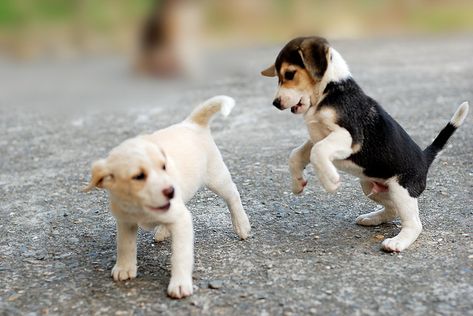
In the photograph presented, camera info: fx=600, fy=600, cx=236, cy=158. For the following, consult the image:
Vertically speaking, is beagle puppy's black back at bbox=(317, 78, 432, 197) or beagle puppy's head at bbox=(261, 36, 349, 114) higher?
beagle puppy's head at bbox=(261, 36, 349, 114)

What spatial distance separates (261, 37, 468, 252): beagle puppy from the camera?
134 inches

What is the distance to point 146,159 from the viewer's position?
2.93 m

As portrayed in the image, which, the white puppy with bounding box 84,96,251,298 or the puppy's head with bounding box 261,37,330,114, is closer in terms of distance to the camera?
the white puppy with bounding box 84,96,251,298

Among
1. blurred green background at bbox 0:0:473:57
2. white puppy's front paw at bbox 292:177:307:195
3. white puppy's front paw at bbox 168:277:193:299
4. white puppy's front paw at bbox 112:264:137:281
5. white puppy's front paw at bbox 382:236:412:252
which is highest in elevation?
blurred green background at bbox 0:0:473:57

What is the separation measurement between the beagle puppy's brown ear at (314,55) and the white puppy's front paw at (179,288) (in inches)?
53.2

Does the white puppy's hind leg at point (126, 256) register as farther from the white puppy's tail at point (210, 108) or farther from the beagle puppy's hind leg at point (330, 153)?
the beagle puppy's hind leg at point (330, 153)

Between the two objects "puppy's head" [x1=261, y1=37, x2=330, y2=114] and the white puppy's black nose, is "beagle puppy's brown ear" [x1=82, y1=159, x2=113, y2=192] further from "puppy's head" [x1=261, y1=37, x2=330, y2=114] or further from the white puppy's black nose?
"puppy's head" [x1=261, y1=37, x2=330, y2=114]

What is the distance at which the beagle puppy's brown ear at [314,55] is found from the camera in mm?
3391

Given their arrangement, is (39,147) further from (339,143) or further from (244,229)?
(339,143)

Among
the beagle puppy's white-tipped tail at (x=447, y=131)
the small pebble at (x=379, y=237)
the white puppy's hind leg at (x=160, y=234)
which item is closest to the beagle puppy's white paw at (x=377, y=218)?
the small pebble at (x=379, y=237)

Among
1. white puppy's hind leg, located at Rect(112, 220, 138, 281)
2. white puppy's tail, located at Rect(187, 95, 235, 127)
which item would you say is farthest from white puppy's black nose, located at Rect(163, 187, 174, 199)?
white puppy's tail, located at Rect(187, 95, 235, 127)

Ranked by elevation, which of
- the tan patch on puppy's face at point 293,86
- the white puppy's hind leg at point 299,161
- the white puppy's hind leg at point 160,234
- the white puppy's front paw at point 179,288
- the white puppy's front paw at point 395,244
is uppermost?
the tan patch on puppy's face at point 293,86

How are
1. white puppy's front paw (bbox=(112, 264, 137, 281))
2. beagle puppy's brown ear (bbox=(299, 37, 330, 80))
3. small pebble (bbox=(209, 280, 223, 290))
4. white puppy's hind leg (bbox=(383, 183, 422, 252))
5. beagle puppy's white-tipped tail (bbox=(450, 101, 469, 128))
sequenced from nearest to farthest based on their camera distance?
small pebble (bbox=(209, 280, 223, 290)) < white puppy's front paw (bbox=(112, 264, 137, 281)) < beagle puppy's brown ear (bbox=(299, 37, 330, 80)) < white puppy's hind leg (bbox=(383, 183, 422, 252)) < beagle puppy's white-tipped tail (bbox=(450, 101, 469, 128))

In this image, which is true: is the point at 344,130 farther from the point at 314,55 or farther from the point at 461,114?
the point at 461,114
